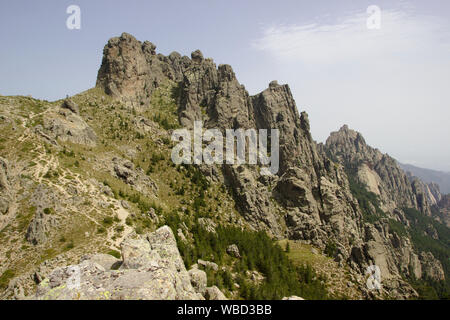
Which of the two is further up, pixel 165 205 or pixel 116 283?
pixel 116 283

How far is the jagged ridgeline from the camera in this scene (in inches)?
1045

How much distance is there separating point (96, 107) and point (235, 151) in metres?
61.0

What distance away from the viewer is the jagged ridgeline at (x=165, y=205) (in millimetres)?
26531

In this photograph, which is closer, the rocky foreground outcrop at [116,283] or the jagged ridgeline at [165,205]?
the rocky foreground outcrop at [116,283]

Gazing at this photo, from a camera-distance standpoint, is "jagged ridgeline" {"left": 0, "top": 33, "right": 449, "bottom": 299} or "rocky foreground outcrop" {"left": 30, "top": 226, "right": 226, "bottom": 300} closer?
"rocky foreground outcrop" {"left": 30, "top": 226, "right": 226, "bottom": 300}

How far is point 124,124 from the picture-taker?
93.8 m

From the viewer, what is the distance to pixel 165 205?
70.9m

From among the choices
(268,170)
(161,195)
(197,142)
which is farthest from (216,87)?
(161,195)

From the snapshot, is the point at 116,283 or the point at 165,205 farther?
the point at 165,205

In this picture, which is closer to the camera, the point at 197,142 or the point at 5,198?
the point at 5,198

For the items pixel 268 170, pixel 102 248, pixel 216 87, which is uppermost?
pixel 216 87

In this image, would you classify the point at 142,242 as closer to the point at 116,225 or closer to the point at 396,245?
the point at 116,225
